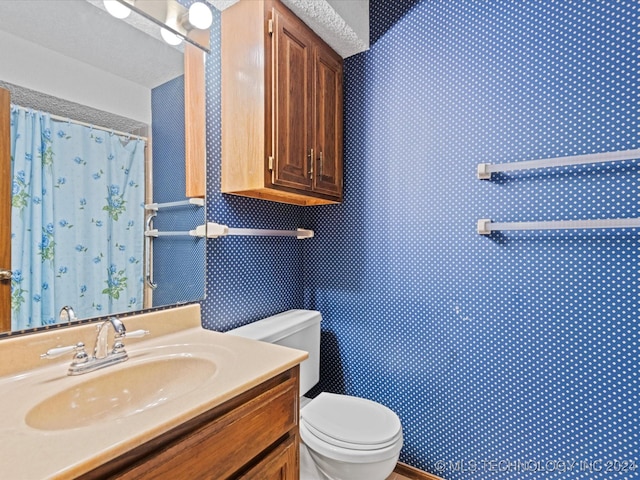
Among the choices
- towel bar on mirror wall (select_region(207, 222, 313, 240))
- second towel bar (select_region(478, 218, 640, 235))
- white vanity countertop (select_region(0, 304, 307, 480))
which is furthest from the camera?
towel bar on mirror wall (select_region(207, 222, 313, 240))

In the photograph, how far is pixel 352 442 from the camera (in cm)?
128

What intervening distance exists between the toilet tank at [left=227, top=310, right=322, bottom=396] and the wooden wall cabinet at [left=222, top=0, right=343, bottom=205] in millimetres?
625

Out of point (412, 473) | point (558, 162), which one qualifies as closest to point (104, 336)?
point (412, 473)

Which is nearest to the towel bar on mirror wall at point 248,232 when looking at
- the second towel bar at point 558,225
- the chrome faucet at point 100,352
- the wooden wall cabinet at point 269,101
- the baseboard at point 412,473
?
the wooden wall cabinet at point 269,101

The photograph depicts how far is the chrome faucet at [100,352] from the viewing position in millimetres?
891

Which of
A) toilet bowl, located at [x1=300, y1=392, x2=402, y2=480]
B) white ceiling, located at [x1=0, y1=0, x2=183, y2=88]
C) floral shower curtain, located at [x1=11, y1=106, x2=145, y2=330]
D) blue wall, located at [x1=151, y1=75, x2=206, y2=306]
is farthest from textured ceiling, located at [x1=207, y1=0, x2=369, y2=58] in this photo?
toilet bowl, located at [x1=300, y1=392, x2=402, y2=480]

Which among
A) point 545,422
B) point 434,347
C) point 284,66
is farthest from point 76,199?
point 545,422

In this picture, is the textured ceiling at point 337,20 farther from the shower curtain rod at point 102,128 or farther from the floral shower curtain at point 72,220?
the floral shower curtain at point 72,220

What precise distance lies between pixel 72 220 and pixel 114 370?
1.53ft

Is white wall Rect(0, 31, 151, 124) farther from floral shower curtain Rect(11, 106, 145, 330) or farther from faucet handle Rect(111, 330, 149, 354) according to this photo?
faucet handle Rect(111, 330, 149, 354)

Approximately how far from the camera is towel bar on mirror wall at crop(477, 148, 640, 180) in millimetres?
1189

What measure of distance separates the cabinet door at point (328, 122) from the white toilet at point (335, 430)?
29.0 inches

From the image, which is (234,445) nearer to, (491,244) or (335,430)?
(335,430)

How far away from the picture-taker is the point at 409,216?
5.61 feet
